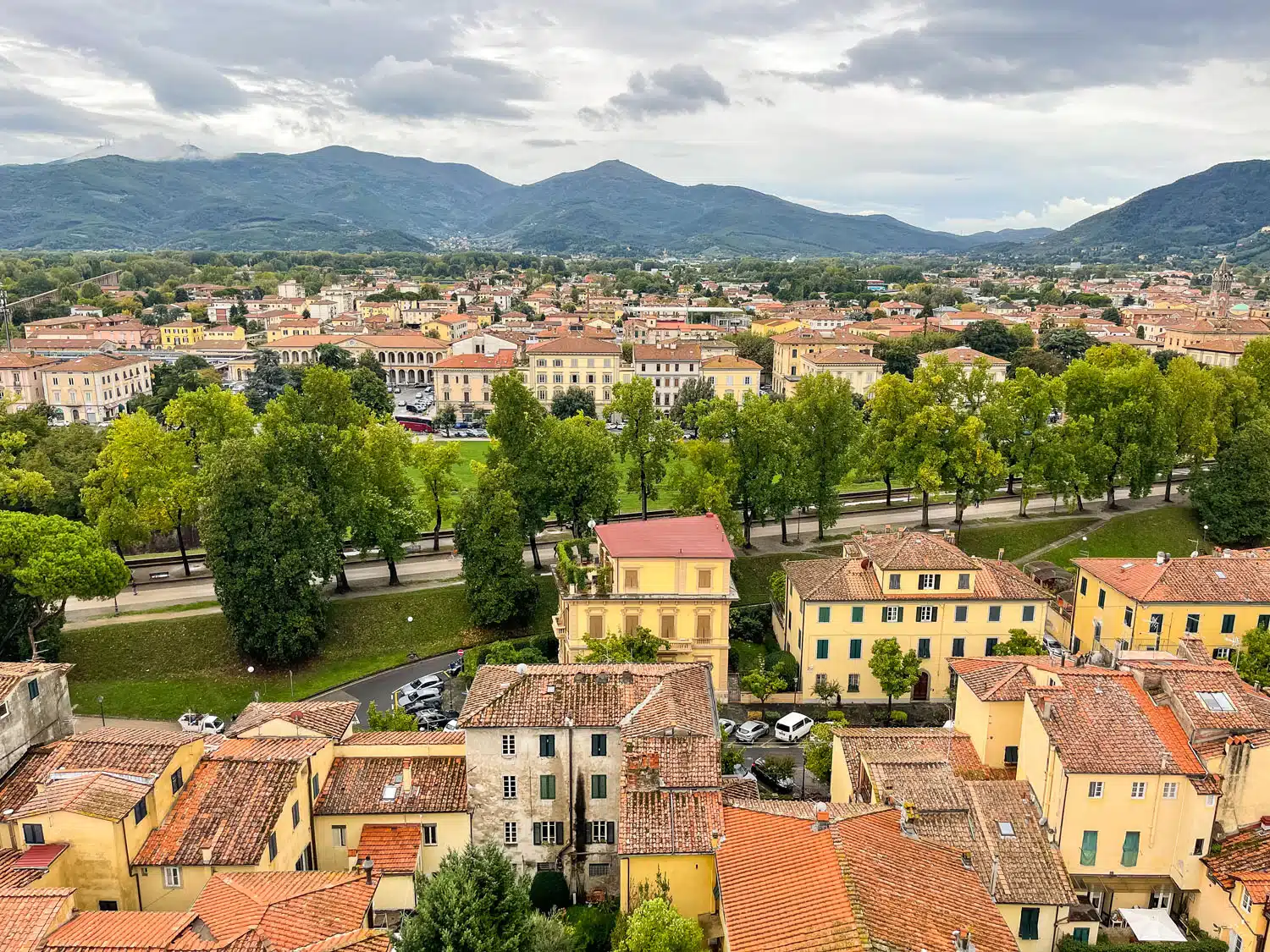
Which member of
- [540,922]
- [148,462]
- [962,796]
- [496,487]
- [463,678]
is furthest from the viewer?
[148,462]

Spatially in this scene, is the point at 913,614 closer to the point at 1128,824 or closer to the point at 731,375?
the point at 1128,824

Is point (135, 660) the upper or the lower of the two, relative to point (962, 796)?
lower

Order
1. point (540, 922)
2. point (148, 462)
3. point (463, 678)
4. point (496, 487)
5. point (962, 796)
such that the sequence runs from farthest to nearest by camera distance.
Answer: point (148, 462)
point (496, 487)
point (463, 678)
point (962, 796)
point (540, 922)

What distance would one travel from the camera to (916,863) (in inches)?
915

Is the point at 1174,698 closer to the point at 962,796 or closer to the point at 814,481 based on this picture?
the point at 962,796

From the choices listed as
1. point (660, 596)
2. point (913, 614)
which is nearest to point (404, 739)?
point (660, 596)

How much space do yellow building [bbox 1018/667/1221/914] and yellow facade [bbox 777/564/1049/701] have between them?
14.7 m

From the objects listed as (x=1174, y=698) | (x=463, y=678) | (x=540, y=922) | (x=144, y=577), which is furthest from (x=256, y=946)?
(x=144, y=577)

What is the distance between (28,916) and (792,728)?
28.5m

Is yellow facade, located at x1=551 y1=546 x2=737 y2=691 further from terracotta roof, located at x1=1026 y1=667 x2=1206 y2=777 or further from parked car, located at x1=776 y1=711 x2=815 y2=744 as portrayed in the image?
terracotta roof, located at x1=1026 y1=667 x2=1206 y2=777

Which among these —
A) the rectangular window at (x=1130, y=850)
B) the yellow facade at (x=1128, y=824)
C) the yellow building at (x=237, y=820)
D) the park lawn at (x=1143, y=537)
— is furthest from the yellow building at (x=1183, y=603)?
the yellow building at (x=237, y=820)

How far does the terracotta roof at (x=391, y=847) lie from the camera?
26906 millimetres

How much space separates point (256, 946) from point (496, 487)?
31996 millimetres

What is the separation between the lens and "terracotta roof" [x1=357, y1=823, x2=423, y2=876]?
26.9 meters
